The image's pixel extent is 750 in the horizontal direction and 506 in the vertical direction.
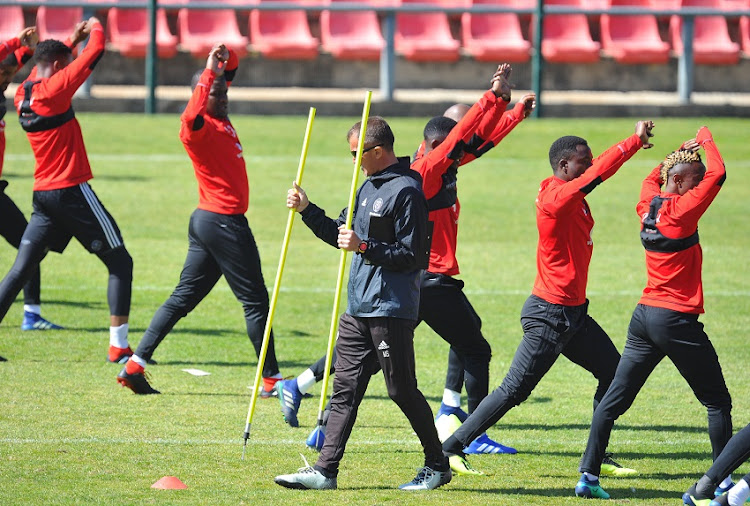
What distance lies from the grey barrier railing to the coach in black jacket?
1596cm

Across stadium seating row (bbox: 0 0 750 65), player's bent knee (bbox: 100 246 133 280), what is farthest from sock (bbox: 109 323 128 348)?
stadium seating row (bbox: 0 0 750 65)

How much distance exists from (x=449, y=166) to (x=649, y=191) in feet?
4.18

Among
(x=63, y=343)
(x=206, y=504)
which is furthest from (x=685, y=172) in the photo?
(x=63, y=343)

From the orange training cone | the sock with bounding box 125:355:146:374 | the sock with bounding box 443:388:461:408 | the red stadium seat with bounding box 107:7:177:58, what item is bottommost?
the orange training cone

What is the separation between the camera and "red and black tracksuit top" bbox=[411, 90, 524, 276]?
7.87m

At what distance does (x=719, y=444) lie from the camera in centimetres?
721

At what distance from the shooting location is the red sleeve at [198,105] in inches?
347

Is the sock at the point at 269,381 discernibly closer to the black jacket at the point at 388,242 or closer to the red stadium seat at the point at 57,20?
the black jacket at the point at 388,242

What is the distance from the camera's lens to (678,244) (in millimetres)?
7043

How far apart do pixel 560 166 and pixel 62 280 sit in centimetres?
765

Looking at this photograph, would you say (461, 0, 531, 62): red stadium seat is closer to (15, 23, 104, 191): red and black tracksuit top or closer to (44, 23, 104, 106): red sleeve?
(15, 23, 104, 191): red and black tracksuit top

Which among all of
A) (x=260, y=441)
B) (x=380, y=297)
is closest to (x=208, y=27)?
(x=260, y=441)

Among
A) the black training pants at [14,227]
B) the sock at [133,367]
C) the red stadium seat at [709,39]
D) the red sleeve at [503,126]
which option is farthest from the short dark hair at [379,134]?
Result: the red stadium seat at [709,39]

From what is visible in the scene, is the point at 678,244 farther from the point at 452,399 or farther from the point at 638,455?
the point at 452,399
